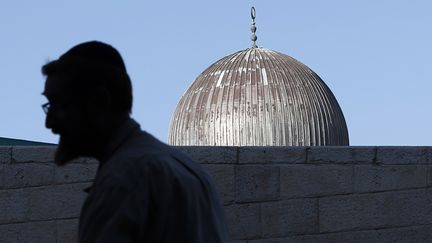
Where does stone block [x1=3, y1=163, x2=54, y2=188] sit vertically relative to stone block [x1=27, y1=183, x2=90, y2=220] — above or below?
above

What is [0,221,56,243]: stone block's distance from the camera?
7.12 metres

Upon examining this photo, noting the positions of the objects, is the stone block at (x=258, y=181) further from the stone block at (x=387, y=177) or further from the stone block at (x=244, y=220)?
the stone block at (x=387, y=177)

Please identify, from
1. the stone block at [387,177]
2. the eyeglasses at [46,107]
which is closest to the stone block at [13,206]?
the stone block at [387,177]

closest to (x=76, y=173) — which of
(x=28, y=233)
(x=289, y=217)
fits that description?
(x=28, y=233)

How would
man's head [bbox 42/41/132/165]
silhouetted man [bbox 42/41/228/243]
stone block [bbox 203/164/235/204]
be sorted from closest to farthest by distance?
silhouetted man [bbox 42/41/228/243] < man's head [bbox 42/41/132/165] < stone block [bbox 203/164/235/204]

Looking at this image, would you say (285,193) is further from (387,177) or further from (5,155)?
(5,155)

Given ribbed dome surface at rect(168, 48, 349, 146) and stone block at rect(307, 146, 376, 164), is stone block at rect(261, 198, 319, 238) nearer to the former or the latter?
stone block at rect(307, 146, 376, 164)

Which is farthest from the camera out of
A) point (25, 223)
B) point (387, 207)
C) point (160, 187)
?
point (387, 207)

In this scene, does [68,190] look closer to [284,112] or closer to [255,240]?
[255,240]

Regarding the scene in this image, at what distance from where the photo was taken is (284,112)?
34.8m

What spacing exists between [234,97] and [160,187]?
105ft

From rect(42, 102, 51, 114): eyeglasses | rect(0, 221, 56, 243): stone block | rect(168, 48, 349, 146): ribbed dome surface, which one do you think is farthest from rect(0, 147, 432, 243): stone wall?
rect(168, 48, 349, 146): ribbed dome surface

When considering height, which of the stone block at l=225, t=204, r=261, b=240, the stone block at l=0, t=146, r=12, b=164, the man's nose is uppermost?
the man's nose

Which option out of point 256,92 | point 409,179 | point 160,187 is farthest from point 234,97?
point 160,187
